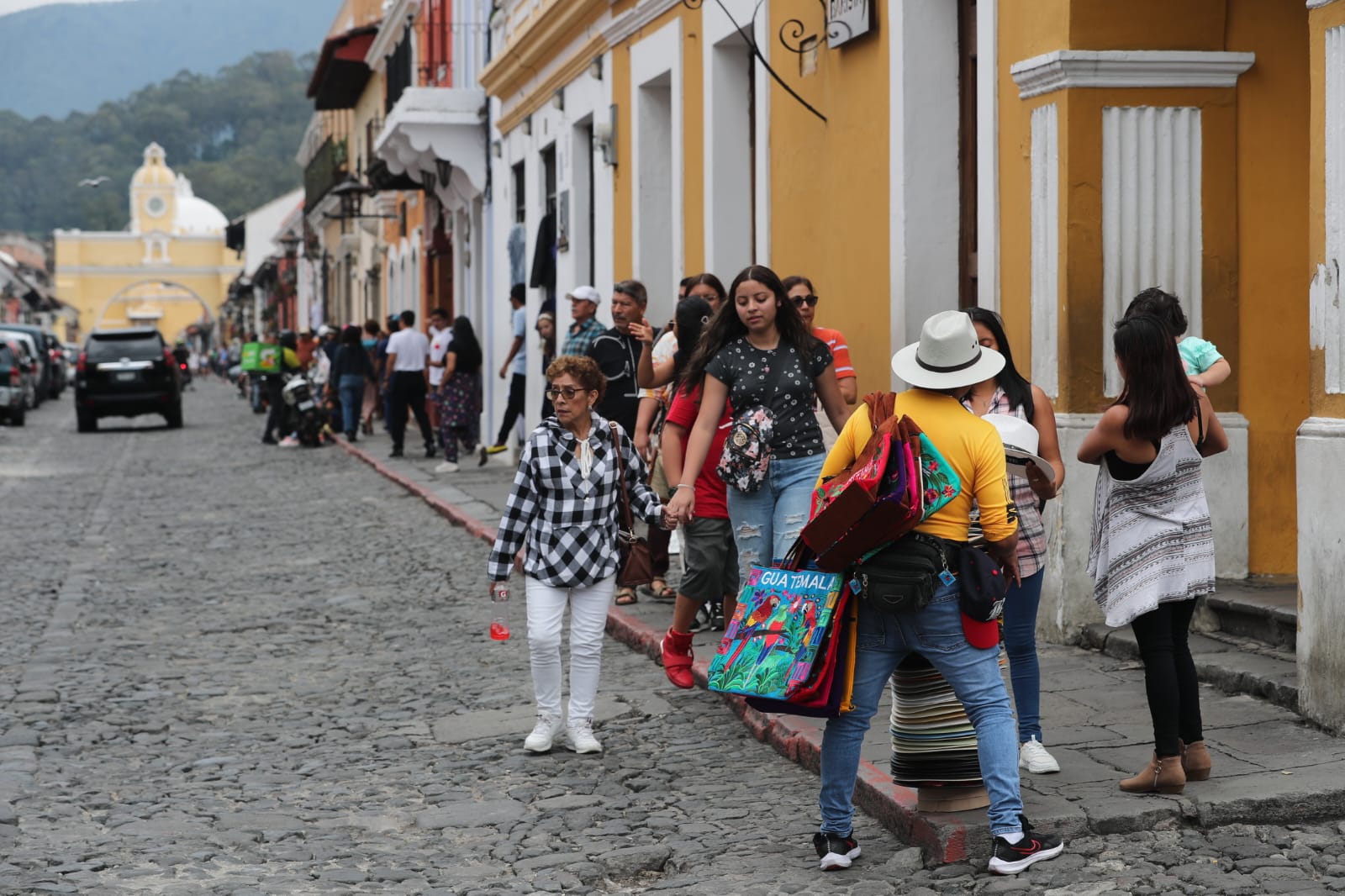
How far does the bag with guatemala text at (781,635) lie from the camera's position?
16.1ft

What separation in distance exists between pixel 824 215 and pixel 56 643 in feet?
16.6

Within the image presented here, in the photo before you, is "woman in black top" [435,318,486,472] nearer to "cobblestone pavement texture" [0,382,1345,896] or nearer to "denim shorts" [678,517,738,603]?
"cobblestone pavement texture" [0,382,1345,896]

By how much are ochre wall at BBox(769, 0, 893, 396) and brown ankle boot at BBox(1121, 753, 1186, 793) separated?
15.7 ft

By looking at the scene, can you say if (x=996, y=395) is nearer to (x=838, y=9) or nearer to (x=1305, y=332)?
(x=1305, y=332)

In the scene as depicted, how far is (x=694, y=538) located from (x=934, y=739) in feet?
7.79

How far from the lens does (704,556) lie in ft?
24.6

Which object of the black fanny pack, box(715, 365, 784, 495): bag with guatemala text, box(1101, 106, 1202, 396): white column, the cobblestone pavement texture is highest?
box(1101, 106, 1202, 396): white column

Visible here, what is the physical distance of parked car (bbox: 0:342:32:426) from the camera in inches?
1303

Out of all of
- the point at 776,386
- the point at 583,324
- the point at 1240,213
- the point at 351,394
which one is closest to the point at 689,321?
the point at 776,386

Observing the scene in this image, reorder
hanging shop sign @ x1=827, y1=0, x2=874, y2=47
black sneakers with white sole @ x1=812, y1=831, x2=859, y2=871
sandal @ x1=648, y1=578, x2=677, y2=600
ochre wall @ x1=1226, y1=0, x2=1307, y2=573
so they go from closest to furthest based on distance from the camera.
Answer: black sneakers with white sole @ x1=812, y1=831, x2=859, y2=871
ochre wall @ x1=1226, y1=0, x2=1307, y2=573
sandal @ x1=648, y1=578, x2=677, y2=600
hanging shop sign @ x1=827, y1=0, x2=874, y2=47

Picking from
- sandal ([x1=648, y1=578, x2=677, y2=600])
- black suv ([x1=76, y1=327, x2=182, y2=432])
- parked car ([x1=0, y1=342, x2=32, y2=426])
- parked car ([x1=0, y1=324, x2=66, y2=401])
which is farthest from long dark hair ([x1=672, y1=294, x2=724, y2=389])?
parked car ([x1=0, y1=324, x2=66, y2=401])

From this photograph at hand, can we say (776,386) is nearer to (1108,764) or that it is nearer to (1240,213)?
(1108,764)

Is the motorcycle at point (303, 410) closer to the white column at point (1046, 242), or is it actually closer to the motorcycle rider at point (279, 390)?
the motorcycle rider at point (279, 390)

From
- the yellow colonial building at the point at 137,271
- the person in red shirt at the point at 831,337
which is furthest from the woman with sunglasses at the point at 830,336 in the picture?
the yellow colonial building at the point at 137,271
